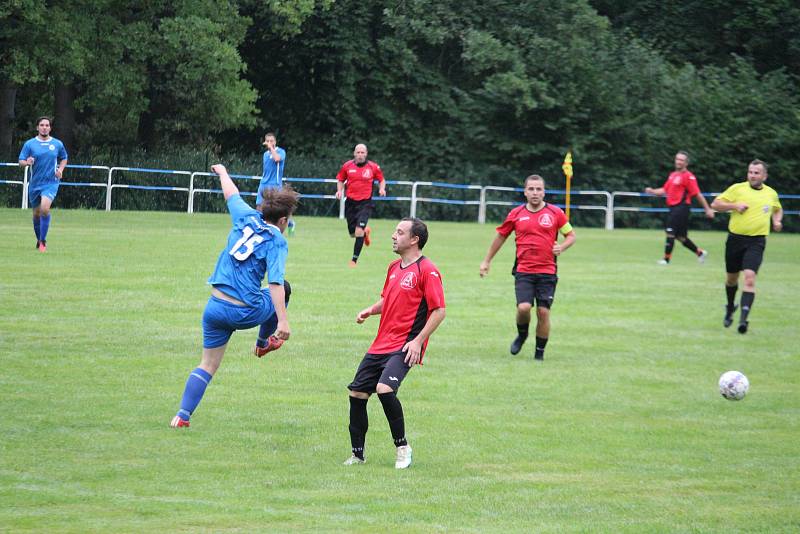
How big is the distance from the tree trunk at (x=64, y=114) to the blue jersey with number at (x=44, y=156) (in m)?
19.9

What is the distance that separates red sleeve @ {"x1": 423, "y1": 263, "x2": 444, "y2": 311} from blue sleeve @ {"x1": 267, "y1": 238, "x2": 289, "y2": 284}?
0.97 m

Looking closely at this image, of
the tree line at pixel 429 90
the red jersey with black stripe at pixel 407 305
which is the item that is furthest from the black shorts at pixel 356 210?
the tree line at pixel 429 90

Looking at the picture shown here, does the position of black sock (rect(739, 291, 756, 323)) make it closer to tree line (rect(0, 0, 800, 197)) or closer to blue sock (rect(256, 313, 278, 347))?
blue sock (rect(256, 313, 278, 347))

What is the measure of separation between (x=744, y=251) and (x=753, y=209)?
549mm

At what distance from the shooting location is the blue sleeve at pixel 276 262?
328 inches

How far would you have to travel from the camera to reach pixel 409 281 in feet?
26.8

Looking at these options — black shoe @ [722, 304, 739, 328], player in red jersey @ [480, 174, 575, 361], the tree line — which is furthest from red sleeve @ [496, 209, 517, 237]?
the tree line

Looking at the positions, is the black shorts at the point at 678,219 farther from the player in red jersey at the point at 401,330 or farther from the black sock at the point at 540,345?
the player in red jersey at the point at 401,330

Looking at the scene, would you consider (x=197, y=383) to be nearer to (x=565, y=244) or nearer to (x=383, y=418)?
(x=383, y=418)

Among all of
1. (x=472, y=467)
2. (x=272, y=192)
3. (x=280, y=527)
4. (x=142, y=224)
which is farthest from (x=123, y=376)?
(x=142, y=224)

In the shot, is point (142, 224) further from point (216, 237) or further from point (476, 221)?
point (476, 221)

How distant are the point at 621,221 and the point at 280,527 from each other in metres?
36.7

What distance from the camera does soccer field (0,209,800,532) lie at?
6980 mm

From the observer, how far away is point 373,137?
4581cm
